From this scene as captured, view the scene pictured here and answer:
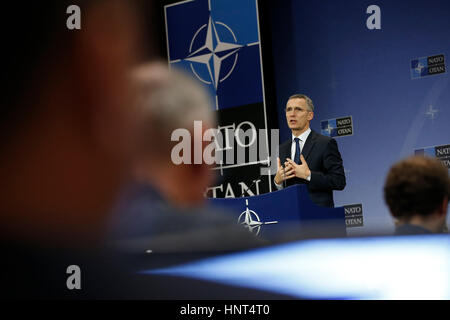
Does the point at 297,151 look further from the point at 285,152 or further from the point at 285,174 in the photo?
the point at 285,174

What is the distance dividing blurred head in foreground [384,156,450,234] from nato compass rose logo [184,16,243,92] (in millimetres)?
4837

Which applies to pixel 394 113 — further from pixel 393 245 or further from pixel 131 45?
pixel 393 245

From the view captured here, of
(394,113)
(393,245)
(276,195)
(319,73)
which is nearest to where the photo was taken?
(393,245)

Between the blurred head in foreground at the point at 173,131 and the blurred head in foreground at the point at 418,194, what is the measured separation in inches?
190

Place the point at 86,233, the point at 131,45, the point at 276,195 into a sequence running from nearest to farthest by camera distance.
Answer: the point at 86,233
the point at 276,195
the point at 131,45

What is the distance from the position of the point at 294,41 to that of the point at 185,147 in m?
1.55

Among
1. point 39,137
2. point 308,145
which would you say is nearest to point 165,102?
point 308,145

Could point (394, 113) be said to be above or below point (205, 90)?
below

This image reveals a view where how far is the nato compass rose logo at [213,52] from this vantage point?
584cm

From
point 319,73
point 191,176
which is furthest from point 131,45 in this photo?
point 319,73

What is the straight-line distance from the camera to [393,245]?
0.95 meters

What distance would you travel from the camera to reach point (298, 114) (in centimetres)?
334

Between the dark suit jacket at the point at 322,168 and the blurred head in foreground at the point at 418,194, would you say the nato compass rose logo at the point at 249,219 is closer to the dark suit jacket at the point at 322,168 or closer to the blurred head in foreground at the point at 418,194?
the dark suit jacket at the point at 322,168
